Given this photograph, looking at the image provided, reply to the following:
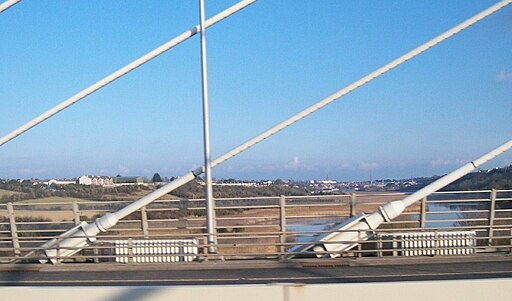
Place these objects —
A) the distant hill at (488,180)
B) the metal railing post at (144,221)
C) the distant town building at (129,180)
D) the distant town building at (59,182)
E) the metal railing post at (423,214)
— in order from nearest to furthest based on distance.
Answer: the metal railing post at (423,214) → the metal railing post at (144,221) → the distant town building at (129,180) → the distant hill at (488,180) → the distant town building at (59,182)

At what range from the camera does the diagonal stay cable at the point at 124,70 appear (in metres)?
17.2

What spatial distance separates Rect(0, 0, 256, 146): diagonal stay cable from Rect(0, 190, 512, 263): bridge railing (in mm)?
2922

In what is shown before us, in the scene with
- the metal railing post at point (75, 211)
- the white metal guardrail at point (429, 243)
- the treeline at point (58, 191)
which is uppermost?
the treeline at point (58, 191)

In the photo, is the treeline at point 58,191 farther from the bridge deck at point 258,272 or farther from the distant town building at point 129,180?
the bridge deck at point 258,272

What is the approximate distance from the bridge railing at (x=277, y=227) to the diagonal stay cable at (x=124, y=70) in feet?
9.59

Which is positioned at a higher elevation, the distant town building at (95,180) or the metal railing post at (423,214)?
the distant town building at (95,180)

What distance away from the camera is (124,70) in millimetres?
17500

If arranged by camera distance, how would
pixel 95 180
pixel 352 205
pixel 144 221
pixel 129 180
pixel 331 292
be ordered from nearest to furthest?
1. pixel 331 292
2. pixel 352 205
3. pixel 144 221
4. pixel 129 180
5. pixel 95 180

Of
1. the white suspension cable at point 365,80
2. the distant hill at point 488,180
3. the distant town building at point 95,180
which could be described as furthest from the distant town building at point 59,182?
the white suspension cable at point 365,80

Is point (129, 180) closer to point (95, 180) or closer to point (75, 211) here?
point (75, 211)

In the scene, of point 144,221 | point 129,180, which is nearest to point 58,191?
point 129,180

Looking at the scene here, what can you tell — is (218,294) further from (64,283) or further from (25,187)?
(25,187)

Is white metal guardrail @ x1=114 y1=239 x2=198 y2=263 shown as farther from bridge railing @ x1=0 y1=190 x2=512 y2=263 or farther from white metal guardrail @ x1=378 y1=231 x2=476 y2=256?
white metal guardrail @ x1=378 y1=231 x2=476 y2=256

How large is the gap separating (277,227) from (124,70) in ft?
19.7
